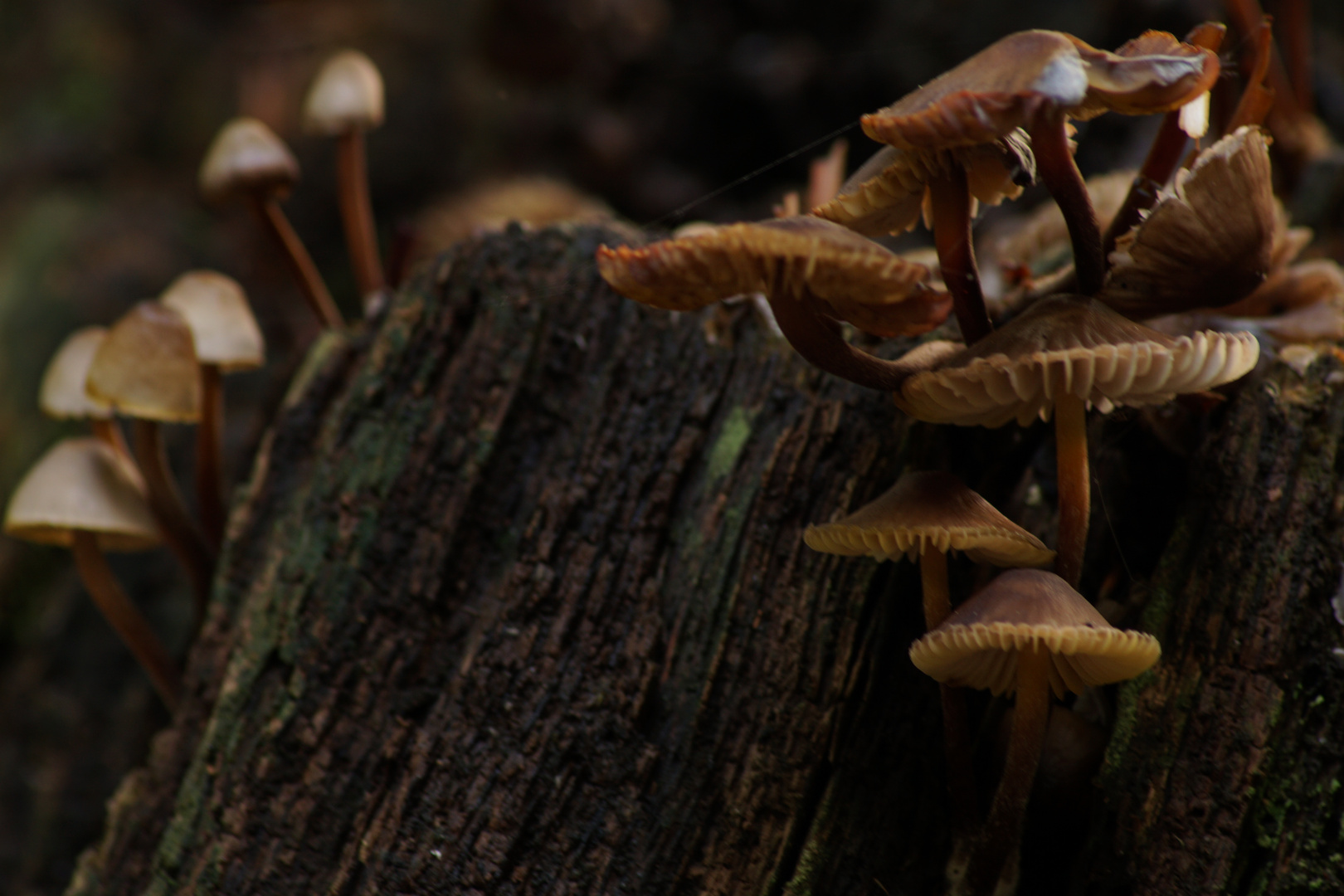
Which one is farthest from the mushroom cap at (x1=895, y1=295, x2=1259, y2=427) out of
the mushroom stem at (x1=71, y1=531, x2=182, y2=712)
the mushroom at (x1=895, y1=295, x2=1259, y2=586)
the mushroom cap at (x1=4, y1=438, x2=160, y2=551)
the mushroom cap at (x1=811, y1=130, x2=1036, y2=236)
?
the mushroom stem at (x1=71, y1=531, x2=182, y2=712)

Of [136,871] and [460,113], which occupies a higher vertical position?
[460,113]

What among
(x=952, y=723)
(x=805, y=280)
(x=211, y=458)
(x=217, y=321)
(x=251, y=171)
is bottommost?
(x=211, y=458)

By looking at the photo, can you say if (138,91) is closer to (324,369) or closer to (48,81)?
(48,81)

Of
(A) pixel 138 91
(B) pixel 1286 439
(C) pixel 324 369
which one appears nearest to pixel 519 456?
(C) pixel 324 369

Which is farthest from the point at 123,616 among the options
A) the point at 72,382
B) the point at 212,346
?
the point at 212,346

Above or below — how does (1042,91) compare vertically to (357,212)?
above

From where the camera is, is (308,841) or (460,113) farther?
(460,113)

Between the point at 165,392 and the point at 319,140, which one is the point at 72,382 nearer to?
the point at 165,392
